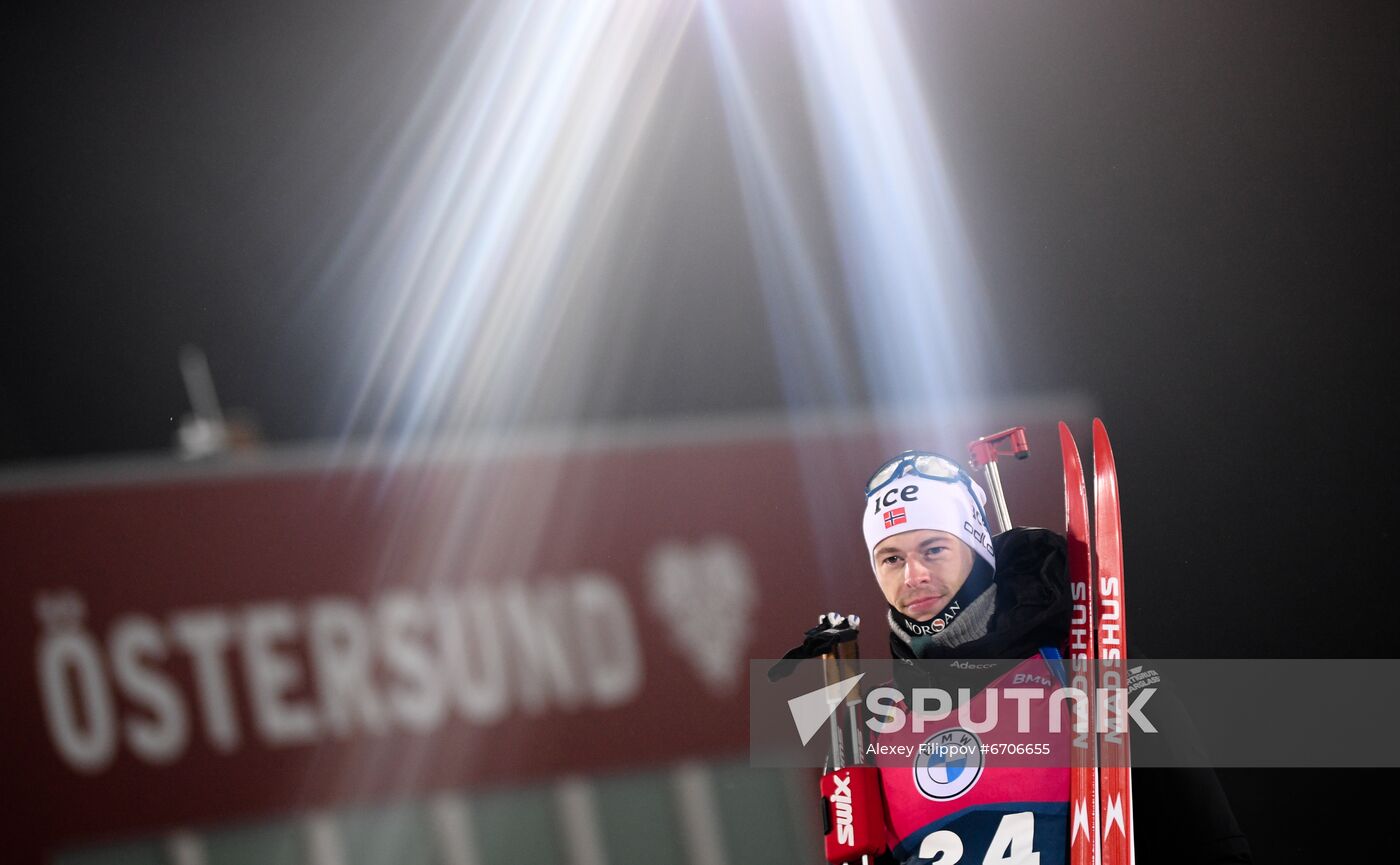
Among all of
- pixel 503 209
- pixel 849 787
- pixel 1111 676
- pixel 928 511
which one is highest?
pixel 503 209

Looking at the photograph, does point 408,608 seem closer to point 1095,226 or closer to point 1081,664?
point 1095,226

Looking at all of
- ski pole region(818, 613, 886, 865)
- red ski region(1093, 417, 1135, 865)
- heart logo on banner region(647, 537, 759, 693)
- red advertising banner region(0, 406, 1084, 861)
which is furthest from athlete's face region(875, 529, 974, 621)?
heart logo on banner region(647, 537, 759, 693)

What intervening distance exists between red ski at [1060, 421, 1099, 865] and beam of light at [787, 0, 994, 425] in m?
1.27

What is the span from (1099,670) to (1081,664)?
0.02 metres


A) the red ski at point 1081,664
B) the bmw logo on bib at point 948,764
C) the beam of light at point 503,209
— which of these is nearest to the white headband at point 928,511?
the red ski at point 1081,664

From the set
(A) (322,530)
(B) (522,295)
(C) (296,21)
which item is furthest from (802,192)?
(A) (322,530)

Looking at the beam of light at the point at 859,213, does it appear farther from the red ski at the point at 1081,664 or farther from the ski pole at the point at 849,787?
the ski pole at the point at 849,787

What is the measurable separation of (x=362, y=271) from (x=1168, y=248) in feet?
6.55

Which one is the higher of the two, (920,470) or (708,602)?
(920,470)

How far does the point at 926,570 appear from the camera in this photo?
5.56 feet

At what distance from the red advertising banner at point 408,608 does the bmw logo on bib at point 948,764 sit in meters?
1.57

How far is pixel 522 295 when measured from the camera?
340 cm

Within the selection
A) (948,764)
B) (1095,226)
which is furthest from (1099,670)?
(1095,226)

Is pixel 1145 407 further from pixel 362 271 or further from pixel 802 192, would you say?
pixel 362 271
